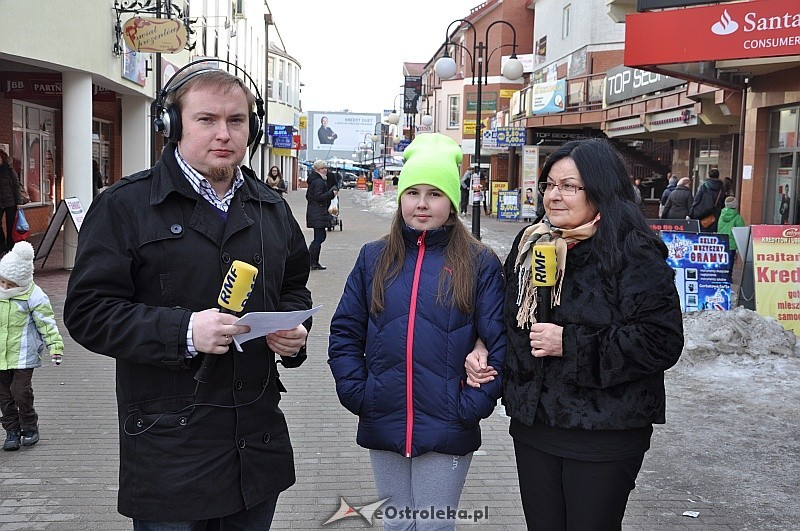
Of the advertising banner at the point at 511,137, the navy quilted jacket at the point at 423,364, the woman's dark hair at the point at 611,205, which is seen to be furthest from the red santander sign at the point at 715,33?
the advertising banner at the point at 511,137

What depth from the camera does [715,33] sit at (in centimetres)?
1109

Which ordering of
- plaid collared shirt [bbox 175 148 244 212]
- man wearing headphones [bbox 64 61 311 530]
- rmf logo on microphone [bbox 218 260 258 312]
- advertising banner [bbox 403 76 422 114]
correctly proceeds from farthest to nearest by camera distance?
1. advertising banner [bbox 403 76 422 114]
2. plaid collared shirt [bbox 175 148 244 212]
3. man wearing headphones [bbox 64 61 311 530]
4. rmf logo on microphone [bbox 218 260 258 312]

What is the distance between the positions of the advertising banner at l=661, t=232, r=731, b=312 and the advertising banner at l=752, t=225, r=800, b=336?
55cm

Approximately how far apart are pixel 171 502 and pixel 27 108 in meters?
18.7

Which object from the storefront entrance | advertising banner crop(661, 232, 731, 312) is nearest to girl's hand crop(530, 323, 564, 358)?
advertising banner crop(661, 232, 731, 312)

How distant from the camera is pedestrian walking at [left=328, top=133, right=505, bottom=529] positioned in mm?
3008

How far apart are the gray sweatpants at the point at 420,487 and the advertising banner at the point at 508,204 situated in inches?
1096

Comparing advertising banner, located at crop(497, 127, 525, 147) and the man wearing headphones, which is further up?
advertising banner, located at crop(497, 127, 525, 147)

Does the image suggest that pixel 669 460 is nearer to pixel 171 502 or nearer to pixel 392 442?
pixel 392 442

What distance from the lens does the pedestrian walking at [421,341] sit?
3008 millimetres

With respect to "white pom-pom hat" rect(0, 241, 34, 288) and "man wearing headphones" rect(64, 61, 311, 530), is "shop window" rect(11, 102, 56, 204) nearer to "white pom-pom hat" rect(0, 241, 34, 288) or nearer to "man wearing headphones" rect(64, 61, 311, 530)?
"white pom-pom hat" rect(0, 241, 34, 288)

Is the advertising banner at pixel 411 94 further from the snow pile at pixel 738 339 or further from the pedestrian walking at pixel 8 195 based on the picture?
the snow pile at pixel 738 339

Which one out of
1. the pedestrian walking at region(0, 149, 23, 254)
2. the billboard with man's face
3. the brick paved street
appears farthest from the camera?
the billboard with man's face

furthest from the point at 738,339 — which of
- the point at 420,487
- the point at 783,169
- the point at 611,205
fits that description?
the point at 783,169
